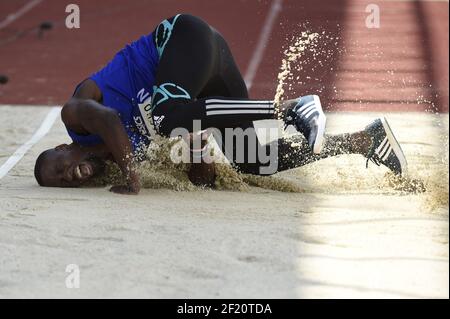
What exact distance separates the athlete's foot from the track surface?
1.14 meters

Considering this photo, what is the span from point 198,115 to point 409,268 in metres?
1.56

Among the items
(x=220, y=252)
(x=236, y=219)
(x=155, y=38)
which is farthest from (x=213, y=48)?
(x=220, y=252)

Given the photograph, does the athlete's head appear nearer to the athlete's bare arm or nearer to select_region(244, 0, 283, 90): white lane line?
the athlete's bare arm

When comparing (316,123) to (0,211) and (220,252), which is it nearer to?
(220,252)

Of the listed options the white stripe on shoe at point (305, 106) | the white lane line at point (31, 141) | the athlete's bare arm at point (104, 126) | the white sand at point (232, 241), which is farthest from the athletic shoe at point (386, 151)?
the white lane line at point (31, 141)

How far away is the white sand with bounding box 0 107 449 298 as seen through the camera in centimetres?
365

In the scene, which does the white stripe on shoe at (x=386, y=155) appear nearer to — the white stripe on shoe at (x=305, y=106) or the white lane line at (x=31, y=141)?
the white stripe on shoe at (x=305, y=106)

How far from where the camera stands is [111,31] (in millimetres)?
11867

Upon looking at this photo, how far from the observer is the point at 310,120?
16.2ft

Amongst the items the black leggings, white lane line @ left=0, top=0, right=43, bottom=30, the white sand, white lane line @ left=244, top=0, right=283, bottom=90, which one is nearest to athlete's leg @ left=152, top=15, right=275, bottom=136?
the black leggings

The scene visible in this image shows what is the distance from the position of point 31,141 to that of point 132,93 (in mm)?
1951

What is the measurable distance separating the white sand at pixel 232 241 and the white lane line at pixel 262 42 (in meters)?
3.83

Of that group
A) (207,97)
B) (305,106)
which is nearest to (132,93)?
(207,97)

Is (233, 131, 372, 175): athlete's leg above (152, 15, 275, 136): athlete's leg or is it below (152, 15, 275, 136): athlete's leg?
below
